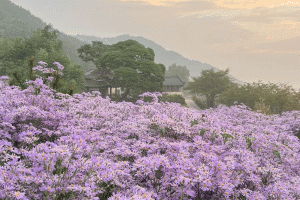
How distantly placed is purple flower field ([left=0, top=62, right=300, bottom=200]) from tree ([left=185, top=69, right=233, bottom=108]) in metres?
39.9

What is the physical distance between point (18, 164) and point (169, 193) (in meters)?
2.11

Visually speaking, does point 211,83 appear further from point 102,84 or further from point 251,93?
point 102,84

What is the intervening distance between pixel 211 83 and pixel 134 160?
43420 millimetres

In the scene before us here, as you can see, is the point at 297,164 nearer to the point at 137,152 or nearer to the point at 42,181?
the point at 137,152

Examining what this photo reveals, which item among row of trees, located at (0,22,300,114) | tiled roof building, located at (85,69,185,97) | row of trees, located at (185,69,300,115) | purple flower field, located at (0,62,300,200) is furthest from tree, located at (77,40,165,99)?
purple flower field, located at (0,62,300,200)

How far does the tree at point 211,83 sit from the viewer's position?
44844 millimetres

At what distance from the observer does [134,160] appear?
386 centimetres

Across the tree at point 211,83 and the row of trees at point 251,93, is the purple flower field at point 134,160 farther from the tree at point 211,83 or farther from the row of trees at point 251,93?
the tree at point 211,83

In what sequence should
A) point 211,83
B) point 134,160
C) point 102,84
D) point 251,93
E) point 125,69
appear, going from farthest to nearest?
point 211,83 → point 102,84 → point 251,93 → point 125,69 → point 134,160

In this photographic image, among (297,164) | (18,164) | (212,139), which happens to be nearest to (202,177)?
(212,139)

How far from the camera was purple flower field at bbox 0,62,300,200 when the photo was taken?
9.73ft

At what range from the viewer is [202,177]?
3.27m

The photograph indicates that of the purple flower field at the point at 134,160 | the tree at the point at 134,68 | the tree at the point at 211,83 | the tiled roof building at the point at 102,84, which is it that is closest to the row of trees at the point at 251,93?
the tree at the point at 211,83

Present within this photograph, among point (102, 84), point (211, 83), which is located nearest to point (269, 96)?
point (211, 83)
